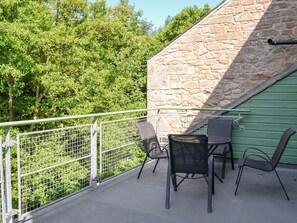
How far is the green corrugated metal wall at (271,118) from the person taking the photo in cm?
536

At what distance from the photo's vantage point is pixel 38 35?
1033 cm

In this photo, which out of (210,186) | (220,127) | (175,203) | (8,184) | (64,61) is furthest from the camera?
(64,61)

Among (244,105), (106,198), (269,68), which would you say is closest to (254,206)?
(106,198)

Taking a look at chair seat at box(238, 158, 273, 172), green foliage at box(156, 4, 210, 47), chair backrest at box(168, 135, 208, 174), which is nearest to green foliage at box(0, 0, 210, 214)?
green foliage at box(156, 4, 210, 47)

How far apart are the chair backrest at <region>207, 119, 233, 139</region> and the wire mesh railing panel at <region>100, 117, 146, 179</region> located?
4.60 ft

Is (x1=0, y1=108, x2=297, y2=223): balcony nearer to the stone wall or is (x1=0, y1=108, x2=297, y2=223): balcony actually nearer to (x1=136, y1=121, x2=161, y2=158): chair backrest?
(x1=136, y1=121, x2=161, y2=158): chair backrest

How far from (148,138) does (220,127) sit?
58.9 inches

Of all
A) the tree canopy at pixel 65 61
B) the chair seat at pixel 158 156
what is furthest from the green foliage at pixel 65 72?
the chair seat at pixel 158 156

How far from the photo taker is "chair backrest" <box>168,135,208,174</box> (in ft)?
10.7

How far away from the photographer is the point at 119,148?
5156 millimetres

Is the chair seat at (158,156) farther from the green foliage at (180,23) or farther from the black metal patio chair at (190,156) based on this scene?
the green foliage at (180,23)

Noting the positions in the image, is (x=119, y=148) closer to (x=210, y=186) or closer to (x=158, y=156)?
(x=158, y=156)

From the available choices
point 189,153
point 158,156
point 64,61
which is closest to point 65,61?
point 64,61

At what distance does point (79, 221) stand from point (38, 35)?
901 centimetres
